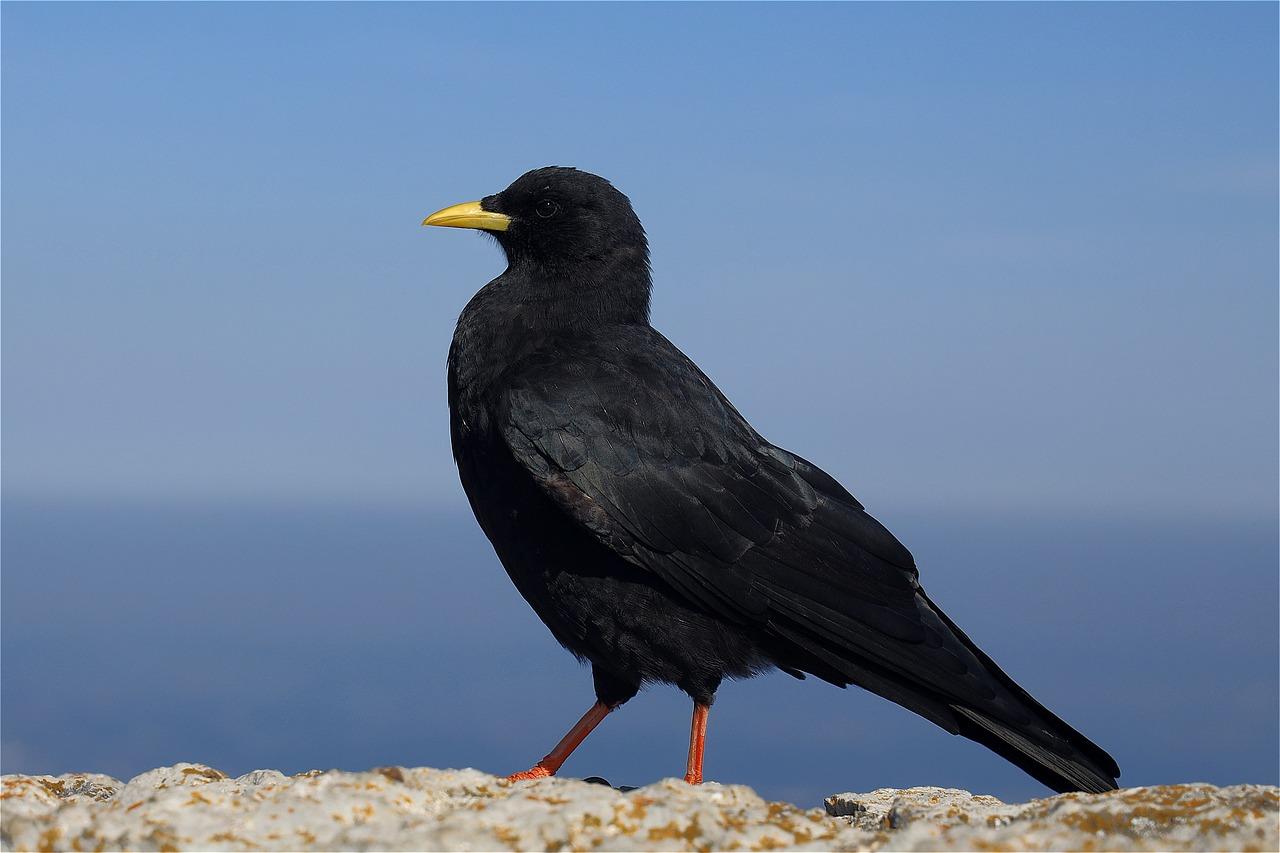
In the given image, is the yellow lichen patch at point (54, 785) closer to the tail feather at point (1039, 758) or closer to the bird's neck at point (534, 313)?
the bird's neck at point (534, 313)

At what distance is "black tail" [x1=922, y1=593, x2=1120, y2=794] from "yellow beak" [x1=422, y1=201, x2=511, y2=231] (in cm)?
427

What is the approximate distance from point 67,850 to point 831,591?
3998mm

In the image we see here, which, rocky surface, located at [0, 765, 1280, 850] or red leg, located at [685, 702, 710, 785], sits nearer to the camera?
rocky surface, located at [0, 765, 1280, 850]

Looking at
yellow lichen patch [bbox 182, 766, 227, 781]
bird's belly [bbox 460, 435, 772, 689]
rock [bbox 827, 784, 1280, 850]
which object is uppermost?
bird's belly [bbox 460, 435, 772, 689]

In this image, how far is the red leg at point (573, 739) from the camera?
666 cm

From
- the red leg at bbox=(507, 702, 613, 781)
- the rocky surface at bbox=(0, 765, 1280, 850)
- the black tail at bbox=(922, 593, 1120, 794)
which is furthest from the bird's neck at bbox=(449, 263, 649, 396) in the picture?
the rocky surface at bbox=(0, 765, 1280, 850)

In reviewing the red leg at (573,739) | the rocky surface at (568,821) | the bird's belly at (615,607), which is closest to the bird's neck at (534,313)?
the bird's belly at (615,607)

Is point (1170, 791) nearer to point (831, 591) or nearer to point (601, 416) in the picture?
point (831, 591)

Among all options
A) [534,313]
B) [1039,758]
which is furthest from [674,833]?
[534,313]

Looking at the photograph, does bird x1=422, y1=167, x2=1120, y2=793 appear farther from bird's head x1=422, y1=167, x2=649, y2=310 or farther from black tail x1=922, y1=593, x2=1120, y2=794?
bird's head x1=422, y1=167, x2=649, y2=310

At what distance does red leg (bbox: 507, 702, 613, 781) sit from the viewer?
6664mm

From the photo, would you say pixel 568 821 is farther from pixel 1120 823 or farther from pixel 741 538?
pixel 741 538

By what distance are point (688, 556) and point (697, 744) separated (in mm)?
1023

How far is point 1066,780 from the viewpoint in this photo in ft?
20.1
